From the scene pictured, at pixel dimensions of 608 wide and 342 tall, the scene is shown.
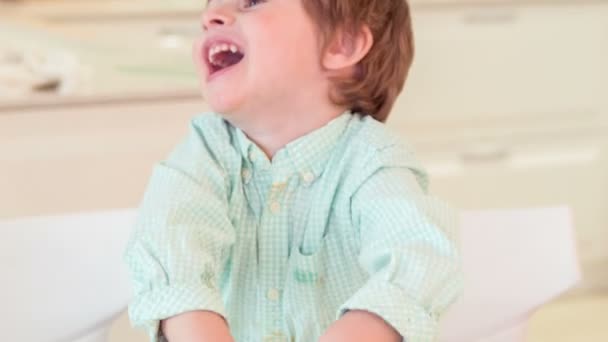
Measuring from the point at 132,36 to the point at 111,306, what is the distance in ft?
2.09

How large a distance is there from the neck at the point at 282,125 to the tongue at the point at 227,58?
0.15 ft

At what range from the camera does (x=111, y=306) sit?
907mm

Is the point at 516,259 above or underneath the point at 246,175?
underneath

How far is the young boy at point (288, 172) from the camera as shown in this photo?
679mm

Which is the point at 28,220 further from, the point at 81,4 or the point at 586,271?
the point at 586,271

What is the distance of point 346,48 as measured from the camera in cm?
76

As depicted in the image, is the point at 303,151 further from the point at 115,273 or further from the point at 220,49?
the point at 115,273

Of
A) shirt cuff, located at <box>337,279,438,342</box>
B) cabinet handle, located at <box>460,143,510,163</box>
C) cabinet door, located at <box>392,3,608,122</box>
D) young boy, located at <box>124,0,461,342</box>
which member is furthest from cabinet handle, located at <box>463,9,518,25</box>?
shirt cuff, located at <box>337,279,438,342</box>

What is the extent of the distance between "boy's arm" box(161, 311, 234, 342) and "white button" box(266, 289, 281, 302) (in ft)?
0.42

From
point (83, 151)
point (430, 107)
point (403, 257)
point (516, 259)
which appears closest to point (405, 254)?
point (403, 257)

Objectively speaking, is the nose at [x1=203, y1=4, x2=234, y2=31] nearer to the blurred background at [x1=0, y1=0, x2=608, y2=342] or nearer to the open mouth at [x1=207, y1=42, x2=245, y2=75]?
the open mouth at [x1=207, y1=42, x2=245, y2=75]

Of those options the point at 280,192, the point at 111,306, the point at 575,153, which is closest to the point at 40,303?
the point at 111,306

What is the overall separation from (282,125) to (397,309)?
0.22m

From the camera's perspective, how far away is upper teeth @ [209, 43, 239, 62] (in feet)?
2.34
